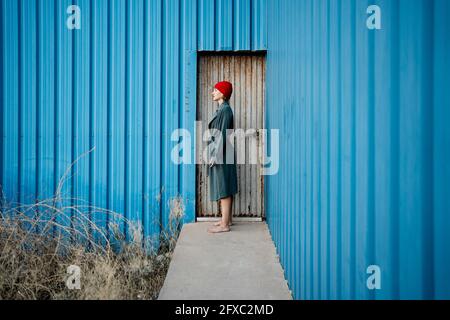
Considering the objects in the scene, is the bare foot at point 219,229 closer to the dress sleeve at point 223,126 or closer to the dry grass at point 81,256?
the dry grass at point 81,256

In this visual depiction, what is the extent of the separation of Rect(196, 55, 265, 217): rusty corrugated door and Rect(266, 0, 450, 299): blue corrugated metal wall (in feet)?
9.77

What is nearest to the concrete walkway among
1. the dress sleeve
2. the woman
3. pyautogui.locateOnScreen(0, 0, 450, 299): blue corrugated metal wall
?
pyautogui.locateOnScreen(0, 0, 450, 299): blue corrugated metal wall

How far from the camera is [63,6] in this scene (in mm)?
5723

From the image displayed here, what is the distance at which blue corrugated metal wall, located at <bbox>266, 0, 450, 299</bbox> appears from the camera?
1183 millimetres

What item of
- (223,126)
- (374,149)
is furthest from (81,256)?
(374,149)

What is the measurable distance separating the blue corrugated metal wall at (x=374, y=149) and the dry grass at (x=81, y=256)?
221cm

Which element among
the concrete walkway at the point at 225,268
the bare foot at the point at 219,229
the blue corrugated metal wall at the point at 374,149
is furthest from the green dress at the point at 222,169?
the blue corrugated metal wall at the point at 374,149

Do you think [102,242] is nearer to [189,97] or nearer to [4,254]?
[4,254]

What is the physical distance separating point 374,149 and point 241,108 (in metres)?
4.50

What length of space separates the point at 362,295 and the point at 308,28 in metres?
1.81

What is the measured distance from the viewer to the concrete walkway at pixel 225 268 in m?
3.32

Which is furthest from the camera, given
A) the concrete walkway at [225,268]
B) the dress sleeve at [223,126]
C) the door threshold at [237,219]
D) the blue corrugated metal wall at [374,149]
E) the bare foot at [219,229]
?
the door threshold at [237,219]

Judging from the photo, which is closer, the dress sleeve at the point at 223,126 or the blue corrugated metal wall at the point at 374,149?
the blue corrugated metal wall at the point at 374,149

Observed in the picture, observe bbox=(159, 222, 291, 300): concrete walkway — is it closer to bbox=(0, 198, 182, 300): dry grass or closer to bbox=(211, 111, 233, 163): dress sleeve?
bbox=(0, 198, 182, 300): dry grass
